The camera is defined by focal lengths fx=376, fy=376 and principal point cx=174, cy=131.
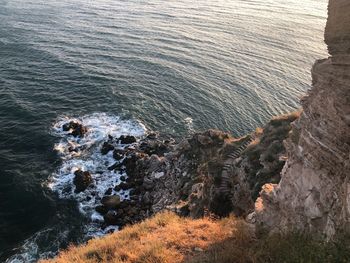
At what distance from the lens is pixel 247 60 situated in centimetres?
7238

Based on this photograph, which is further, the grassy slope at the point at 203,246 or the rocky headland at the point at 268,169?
the rocky headland at the point at 268,169

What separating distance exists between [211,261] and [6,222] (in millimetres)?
27224

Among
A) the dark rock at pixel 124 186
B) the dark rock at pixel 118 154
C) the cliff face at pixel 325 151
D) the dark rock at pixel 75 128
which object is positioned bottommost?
the dark rock at pixel 124 186

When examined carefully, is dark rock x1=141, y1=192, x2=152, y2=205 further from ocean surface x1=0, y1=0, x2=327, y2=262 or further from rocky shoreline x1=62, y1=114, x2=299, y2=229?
ocean surface x1=0, y1=0, x2=327, y2=262

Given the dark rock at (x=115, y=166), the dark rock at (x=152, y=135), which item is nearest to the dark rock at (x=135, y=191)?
the dark rock at (x=115, y=166)

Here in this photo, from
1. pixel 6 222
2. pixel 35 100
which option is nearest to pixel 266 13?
pixel 35 100

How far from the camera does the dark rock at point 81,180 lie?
1619 inches

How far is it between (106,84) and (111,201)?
92.5ft

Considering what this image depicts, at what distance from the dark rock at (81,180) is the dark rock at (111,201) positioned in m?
3.04

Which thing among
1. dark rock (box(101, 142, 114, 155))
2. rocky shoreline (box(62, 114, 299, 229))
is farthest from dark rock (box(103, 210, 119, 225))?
dark rock (box(101, 142, 114, 155))

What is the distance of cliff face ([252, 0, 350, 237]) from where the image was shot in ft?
43.3

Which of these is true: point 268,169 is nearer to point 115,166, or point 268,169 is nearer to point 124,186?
point 124,186

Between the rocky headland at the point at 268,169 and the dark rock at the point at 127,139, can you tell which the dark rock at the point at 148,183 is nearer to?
the rocky headland at the point at 268,169

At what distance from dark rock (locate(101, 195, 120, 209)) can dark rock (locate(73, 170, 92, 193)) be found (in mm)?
3044
